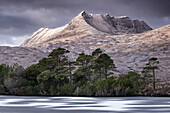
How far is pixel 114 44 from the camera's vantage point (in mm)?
122625

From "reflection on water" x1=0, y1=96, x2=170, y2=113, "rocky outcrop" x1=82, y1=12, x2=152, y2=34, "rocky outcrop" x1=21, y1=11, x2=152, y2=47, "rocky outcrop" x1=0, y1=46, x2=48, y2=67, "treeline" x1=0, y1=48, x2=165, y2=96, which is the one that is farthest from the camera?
"rocky outcrop" x1=82, y1=12, x2=152, y2=34

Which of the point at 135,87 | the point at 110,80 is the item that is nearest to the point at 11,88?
the point at 110,80

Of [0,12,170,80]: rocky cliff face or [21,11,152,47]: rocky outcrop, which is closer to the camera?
[0,12,170,80]: rocky cliff face

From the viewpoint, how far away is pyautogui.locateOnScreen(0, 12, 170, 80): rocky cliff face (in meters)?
97.9

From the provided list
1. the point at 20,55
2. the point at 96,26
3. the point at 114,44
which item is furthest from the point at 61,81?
the point at 96,26

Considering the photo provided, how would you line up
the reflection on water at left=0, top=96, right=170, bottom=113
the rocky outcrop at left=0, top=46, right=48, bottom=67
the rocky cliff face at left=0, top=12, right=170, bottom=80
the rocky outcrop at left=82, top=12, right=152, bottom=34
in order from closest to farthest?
the reflection on water at left=0, top=96, right=170, bottom=113 → the rocky outcrop at left=0, top=46, right=48, bottom=67 → the rocky cliff face at left=0, top=12, right=170, bottom=80 → the rocky outcrop at left=82, top=12, right=152, bottom=34

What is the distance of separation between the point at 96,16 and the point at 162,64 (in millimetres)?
90844

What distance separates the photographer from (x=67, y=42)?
128m

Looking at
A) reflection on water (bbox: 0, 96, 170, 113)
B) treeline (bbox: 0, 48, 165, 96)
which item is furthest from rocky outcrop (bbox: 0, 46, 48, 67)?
reflection on water (bbox: 0, 96, 170, 113)

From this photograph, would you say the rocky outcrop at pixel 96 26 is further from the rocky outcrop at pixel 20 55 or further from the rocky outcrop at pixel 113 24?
the rocky outcrop at pixel 20 55

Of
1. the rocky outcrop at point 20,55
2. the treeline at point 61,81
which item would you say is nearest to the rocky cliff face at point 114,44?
the rocky outcrop at point 20,55

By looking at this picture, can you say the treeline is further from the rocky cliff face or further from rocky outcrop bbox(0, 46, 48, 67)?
rocky outcrop bbox(0, 46, 48, 67)

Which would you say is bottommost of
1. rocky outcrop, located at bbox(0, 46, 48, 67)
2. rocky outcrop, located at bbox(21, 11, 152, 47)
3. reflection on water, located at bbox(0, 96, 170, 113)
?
reflection on water, located at bbox(0, 96, 170, 113)

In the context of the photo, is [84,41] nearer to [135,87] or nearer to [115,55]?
[115,55]
